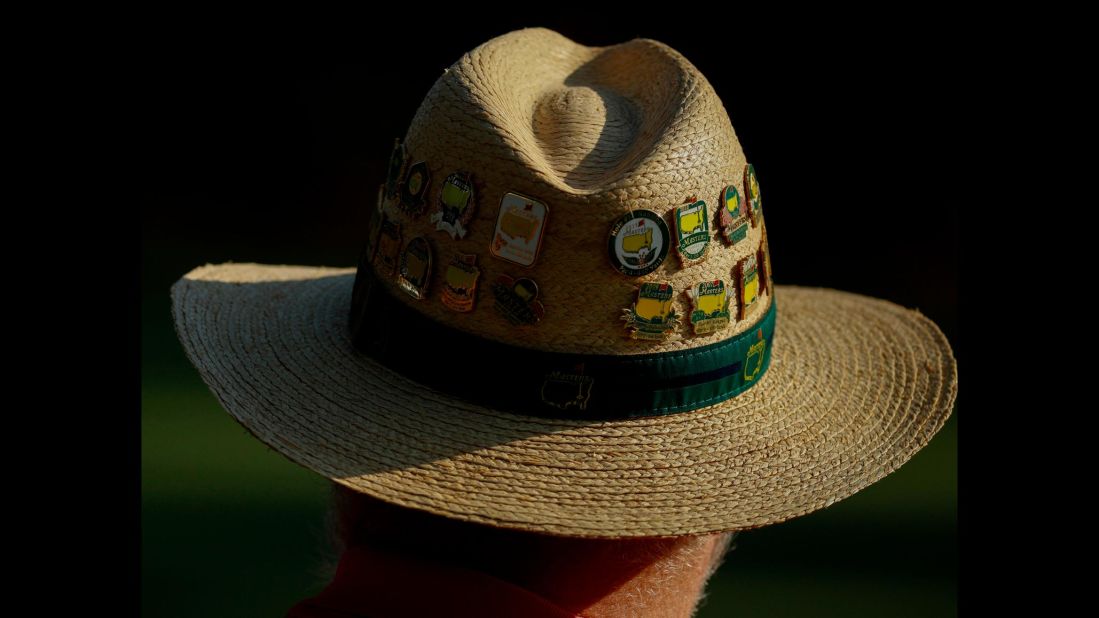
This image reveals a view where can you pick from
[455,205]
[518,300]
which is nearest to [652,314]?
[518,300]

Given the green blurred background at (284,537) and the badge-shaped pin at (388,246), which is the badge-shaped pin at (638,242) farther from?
the green blurred background at (284,537)

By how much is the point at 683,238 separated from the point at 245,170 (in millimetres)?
3736

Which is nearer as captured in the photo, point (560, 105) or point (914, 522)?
point (560, 105)

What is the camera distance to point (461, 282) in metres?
1.68

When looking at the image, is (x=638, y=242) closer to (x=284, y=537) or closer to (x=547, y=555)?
(x=547, y=555)

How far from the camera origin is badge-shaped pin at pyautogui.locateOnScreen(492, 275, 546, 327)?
5.40 feet

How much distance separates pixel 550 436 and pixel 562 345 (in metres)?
0.14

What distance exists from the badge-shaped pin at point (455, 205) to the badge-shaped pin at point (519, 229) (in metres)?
0.06

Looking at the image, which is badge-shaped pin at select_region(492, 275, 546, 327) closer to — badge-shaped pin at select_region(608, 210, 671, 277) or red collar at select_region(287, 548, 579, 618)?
badge-shaped pin at select_region(608, 210, 671, 277)

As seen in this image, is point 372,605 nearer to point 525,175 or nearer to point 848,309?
point 525,175

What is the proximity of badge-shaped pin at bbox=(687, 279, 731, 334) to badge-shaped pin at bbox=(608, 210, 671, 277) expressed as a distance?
0.10m

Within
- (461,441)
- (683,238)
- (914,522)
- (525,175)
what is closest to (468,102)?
(525,175)

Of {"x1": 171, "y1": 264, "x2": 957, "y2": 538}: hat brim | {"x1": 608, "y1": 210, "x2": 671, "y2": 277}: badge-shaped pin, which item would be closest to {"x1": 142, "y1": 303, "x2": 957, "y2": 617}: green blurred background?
{"x1": 171, "y1": 264, "x2": 957, "y2": 538}: hat brim

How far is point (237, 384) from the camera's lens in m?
1.78
